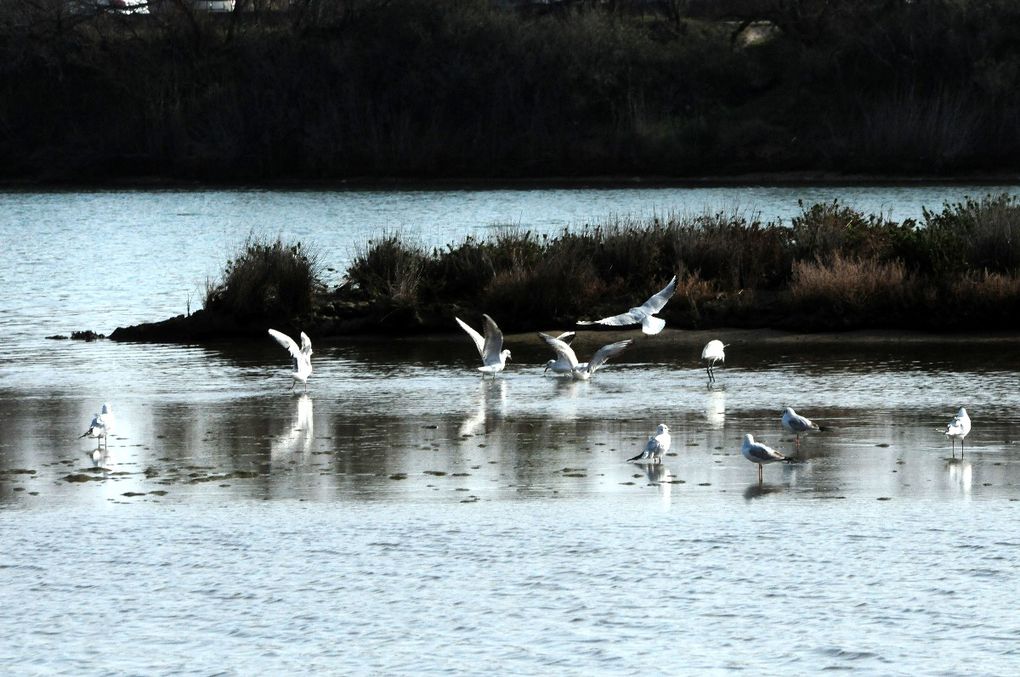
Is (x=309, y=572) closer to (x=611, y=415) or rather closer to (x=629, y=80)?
(x=611, y=415)

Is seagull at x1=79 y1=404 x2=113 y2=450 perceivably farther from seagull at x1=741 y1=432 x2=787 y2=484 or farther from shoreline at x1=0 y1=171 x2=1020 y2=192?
shoreline at x1=0 y1=171 x2=1020 y2=192

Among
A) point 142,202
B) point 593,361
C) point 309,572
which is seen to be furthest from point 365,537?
point 142,202

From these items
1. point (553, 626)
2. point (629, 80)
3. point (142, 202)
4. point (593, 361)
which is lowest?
point (553, 626)

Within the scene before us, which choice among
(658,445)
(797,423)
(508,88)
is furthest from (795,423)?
(508,88)

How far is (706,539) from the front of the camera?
35.8ft

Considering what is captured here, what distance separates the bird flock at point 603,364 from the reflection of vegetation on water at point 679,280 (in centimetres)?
135

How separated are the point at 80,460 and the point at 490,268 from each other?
9.90m

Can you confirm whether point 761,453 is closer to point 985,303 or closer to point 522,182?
point 985,303

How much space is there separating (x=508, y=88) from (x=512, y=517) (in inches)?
2597

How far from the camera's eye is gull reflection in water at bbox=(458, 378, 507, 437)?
590 inches

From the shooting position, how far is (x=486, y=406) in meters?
16.3

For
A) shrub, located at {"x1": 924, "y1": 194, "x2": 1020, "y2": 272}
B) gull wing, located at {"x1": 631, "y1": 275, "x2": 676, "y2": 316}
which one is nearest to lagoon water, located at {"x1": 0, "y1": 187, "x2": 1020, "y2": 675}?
gull wing, located at {"x1": 631, "y1": 275, "x2": 676, "y2": 316}

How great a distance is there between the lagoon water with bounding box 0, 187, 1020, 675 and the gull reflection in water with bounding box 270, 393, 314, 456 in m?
0.06

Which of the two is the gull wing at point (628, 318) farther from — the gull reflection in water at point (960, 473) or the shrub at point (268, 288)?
the gull reflection in water at point (960, 473)
